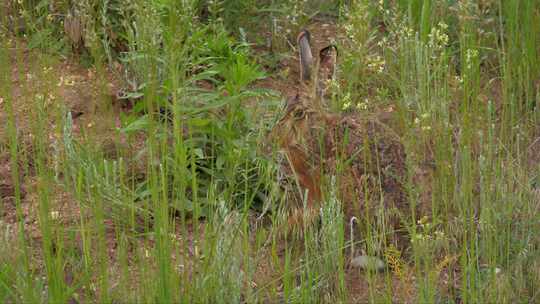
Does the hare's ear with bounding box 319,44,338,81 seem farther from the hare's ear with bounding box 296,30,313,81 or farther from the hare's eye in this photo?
the hare's eye

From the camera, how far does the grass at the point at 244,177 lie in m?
2.49

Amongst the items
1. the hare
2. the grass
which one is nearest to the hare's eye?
the hare

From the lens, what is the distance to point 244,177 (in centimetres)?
289

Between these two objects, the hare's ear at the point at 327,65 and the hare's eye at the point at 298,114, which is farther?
the hare's ear at the point at 327,65

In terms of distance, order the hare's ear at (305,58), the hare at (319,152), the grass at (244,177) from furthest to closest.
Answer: the hare's ear at (305,58)
the hare at (319,152)
the grass at (244,177)

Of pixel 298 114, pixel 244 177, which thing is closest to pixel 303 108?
pixel 298 114

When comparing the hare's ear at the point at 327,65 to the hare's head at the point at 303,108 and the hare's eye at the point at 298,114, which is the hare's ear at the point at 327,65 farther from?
the hare's eye at the point at 298,114

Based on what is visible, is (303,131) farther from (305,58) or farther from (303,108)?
(305,58)

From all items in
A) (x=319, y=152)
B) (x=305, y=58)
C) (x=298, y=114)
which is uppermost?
(x=305, y=58)

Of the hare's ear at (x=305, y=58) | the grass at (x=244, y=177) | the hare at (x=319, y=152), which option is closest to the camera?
the grass at (x=244, y=177)

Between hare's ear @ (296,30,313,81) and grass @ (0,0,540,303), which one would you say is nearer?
grass @ (0,0,540,303)

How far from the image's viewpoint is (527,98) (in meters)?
3.74

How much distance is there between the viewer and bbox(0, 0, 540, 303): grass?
249 centimetres

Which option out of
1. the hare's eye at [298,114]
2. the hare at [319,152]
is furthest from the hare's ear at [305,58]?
the hare's eye at [298,114]
